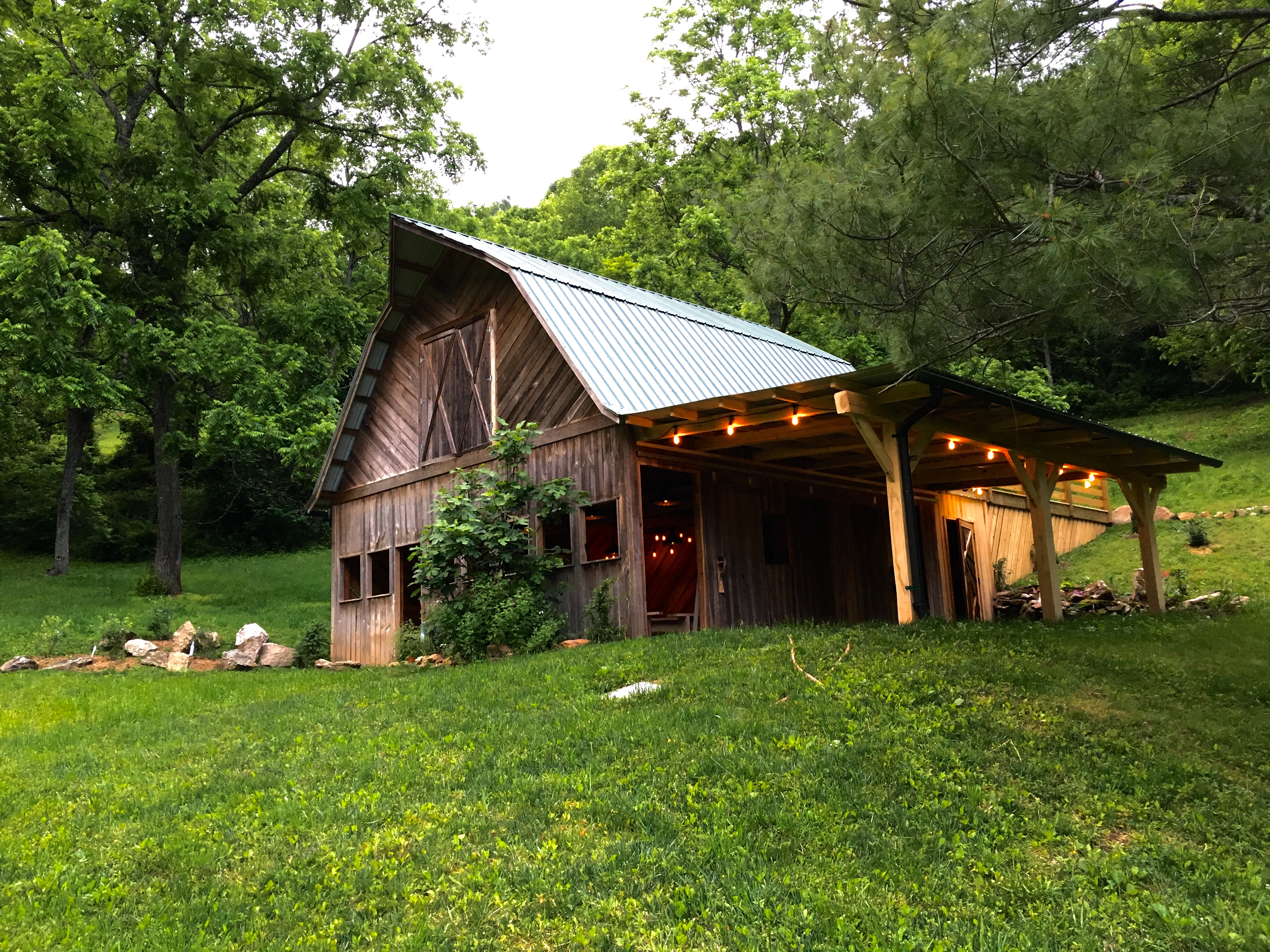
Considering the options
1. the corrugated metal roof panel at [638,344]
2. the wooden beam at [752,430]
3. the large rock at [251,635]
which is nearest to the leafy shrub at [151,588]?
the large rock at [251,635]

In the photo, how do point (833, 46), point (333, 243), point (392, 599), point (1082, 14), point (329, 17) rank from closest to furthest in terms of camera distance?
point (1082, 14) → point (833, 46) → point (392, 599) → point (329, 17) → point (333, 243)

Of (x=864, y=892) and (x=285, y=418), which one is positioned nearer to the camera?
(x=864, y=892)

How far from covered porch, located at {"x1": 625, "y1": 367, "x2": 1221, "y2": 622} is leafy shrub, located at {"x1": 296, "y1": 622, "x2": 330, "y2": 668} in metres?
7.77

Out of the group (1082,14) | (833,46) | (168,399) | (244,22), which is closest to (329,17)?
(244,22)

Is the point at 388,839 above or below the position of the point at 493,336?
below

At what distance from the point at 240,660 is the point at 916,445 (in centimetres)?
1064

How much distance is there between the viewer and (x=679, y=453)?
12883 millimetres

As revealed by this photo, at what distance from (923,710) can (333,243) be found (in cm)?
2406

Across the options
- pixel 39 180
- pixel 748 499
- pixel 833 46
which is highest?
pixel 39 180

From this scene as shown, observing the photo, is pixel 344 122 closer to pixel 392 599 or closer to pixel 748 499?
pixel 392 599

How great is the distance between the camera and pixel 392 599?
16188 millimetres

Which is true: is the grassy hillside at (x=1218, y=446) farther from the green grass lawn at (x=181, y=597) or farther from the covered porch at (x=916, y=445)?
the green grass lawn at (x=181, y=597)

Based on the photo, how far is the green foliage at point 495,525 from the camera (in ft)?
41.8

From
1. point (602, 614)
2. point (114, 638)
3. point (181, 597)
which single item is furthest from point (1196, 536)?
point (181, 597)
